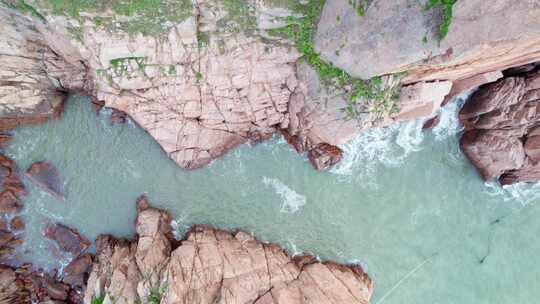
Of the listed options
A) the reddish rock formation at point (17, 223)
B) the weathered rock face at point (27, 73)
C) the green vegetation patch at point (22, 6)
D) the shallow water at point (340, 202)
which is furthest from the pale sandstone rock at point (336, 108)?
the reddish rock formation at point (17, 223)

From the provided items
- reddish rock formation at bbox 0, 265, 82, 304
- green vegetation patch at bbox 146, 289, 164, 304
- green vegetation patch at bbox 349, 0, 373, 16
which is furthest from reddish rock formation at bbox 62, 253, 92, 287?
green vegetation patch at bbox 349, 0, 373, 16

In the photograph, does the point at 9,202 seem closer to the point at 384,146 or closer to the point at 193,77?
the point at 193,77

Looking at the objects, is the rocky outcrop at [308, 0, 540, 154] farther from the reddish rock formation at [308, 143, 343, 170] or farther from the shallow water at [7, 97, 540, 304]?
the shallow water at [7, 97, 540, 304]

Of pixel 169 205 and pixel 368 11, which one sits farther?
pixel 169 205

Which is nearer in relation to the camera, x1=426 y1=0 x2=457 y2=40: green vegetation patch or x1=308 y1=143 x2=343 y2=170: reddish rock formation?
x1=426 y1=0 x2=457 y2=40: green vegetation patch

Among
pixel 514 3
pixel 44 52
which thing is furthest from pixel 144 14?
pixel 514 3

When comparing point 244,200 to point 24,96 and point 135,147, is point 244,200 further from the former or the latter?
point 24,96

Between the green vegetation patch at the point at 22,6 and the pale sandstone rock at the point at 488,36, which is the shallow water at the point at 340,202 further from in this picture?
the green vegetation patch at the point at 22,6
